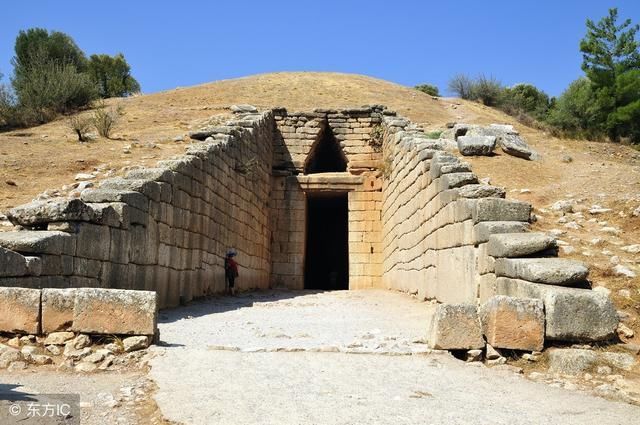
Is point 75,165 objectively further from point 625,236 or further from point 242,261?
point 625,236

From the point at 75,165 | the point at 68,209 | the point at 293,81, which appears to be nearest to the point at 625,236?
the point at 68,209

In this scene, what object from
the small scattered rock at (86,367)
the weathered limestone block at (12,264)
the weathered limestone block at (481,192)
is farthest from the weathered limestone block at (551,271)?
the weathered limestone block at (12,264)

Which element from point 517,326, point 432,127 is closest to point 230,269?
point 517,326

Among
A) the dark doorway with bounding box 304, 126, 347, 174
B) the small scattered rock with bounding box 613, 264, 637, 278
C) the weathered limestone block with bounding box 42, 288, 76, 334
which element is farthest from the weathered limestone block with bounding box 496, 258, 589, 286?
the dark doorway with bounding box 304, 126, 347, 174

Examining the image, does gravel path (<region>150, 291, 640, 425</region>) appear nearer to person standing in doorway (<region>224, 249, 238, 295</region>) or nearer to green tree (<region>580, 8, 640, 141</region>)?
person standing in doorway (<region>224, 249, 238, 295</region>)

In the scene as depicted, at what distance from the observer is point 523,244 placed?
6477 millimetres

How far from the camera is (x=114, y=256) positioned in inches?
306

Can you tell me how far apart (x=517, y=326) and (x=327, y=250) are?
1816 cm

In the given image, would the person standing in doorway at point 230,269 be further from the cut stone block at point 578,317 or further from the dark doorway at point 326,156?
the cut stone block at point 578,317

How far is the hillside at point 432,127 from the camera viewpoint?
8422 millimetres

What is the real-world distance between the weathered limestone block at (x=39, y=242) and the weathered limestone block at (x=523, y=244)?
16.4 feet

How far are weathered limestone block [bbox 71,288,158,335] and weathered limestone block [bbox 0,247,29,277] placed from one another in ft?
3.83

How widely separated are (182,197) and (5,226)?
2.71 m

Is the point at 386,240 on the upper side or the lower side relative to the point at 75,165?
lower
